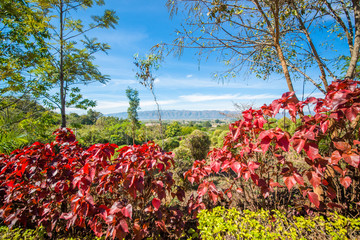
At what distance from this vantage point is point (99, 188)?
151 cm

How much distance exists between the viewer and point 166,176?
154 cm

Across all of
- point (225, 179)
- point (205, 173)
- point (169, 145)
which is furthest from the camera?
point (169, 145)

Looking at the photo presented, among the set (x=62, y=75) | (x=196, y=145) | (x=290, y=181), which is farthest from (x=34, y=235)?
(x=62, y=75)

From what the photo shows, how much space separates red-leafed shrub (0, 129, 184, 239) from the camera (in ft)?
4.24

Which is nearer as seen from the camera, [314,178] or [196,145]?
[314,178]

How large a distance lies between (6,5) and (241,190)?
20.9 feet

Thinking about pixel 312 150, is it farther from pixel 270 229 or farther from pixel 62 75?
pixel 62 75

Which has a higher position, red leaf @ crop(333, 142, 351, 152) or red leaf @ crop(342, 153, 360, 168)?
red leaf @ crop(333, 142, 351, 152)

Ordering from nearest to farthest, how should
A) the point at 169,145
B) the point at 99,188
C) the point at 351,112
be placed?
the point at 351,112 → the point at 99,188 → the point at 169,145

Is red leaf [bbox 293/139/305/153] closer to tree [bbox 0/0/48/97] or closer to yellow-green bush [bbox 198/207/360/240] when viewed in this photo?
yellow-green bush [bbox 198/207/360/240]

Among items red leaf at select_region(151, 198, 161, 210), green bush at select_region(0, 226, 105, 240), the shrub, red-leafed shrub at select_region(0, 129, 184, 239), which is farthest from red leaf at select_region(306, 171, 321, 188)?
the shrub

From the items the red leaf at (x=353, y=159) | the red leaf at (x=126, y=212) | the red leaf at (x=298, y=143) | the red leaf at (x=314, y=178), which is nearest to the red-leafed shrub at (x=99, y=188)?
the red leaf at (x=126, y=212)

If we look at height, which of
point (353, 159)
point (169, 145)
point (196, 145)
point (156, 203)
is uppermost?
point (353, 159)

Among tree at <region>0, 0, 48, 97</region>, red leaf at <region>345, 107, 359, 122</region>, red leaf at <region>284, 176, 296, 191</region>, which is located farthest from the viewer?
tree at <region>0, 0, 48, 97</region>
